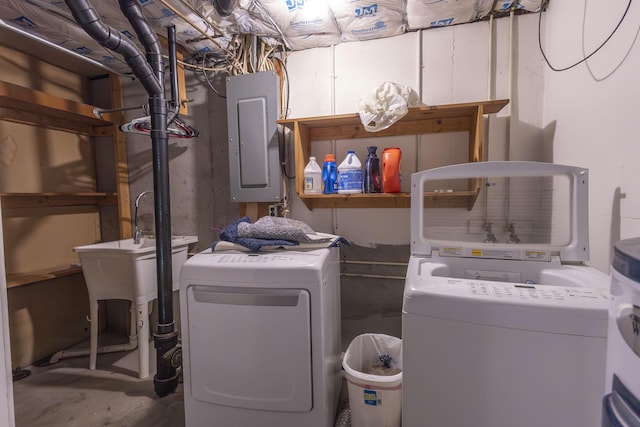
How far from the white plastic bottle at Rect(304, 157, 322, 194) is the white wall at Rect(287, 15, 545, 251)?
21 cm

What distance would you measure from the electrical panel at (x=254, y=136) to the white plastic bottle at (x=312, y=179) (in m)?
0.21

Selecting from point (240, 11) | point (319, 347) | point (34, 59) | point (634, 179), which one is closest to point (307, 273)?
point (319, 347)

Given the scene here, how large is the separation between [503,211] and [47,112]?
128 inches

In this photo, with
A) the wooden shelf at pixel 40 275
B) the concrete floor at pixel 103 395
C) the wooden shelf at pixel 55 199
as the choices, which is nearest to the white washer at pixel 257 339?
the concrete floor at pixel 103 395

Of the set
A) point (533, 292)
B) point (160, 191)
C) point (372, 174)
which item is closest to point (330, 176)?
point (372, 174)

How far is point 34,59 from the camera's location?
2.19 metres

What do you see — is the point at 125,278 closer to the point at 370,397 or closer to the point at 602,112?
the point at 370,397

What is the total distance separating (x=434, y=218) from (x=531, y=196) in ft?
1.83

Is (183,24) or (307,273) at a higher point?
(183,24)

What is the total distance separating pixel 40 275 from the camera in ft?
6.98

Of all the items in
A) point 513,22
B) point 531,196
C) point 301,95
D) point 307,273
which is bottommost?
point 307,273

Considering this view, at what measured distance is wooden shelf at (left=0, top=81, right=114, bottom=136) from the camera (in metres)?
1.94

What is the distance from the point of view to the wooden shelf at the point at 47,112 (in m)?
1.94

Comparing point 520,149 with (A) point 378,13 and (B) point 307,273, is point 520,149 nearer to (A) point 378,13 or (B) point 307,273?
(A) point 378,13
